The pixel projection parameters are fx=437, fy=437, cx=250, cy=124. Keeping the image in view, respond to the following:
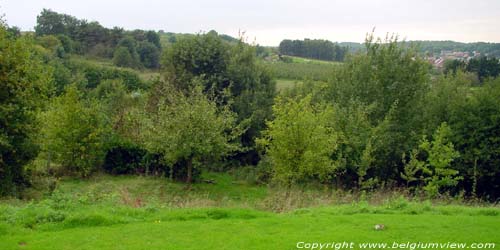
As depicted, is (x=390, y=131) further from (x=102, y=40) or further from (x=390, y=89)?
(x=102, y=40)

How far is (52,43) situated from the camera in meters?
77.8

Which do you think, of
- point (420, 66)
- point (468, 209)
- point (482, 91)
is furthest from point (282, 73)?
point (468, 209)

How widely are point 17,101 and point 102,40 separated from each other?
80.9 metres

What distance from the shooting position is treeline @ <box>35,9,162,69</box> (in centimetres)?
8400

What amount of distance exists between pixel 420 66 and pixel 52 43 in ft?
222

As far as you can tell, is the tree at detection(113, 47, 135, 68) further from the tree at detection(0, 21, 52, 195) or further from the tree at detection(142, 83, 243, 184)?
the tree at detection(0, 21, 52, 195)

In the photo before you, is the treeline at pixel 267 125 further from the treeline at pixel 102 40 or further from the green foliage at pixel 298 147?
the treeline at pixel 102 40

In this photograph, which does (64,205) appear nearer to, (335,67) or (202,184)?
(202,184)

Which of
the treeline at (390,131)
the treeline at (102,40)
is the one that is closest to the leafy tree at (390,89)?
the treeline at (390,131)

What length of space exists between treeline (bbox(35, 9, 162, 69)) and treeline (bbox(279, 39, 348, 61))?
1142 inches

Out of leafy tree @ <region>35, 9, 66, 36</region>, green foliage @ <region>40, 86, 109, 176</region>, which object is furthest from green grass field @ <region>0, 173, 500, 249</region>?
leafy tree @ <region>35, 9, 66, 36</region>

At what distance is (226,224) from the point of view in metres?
10.3

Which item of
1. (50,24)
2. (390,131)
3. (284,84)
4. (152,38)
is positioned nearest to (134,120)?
(390,131)

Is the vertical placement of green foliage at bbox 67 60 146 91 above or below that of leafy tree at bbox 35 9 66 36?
below
